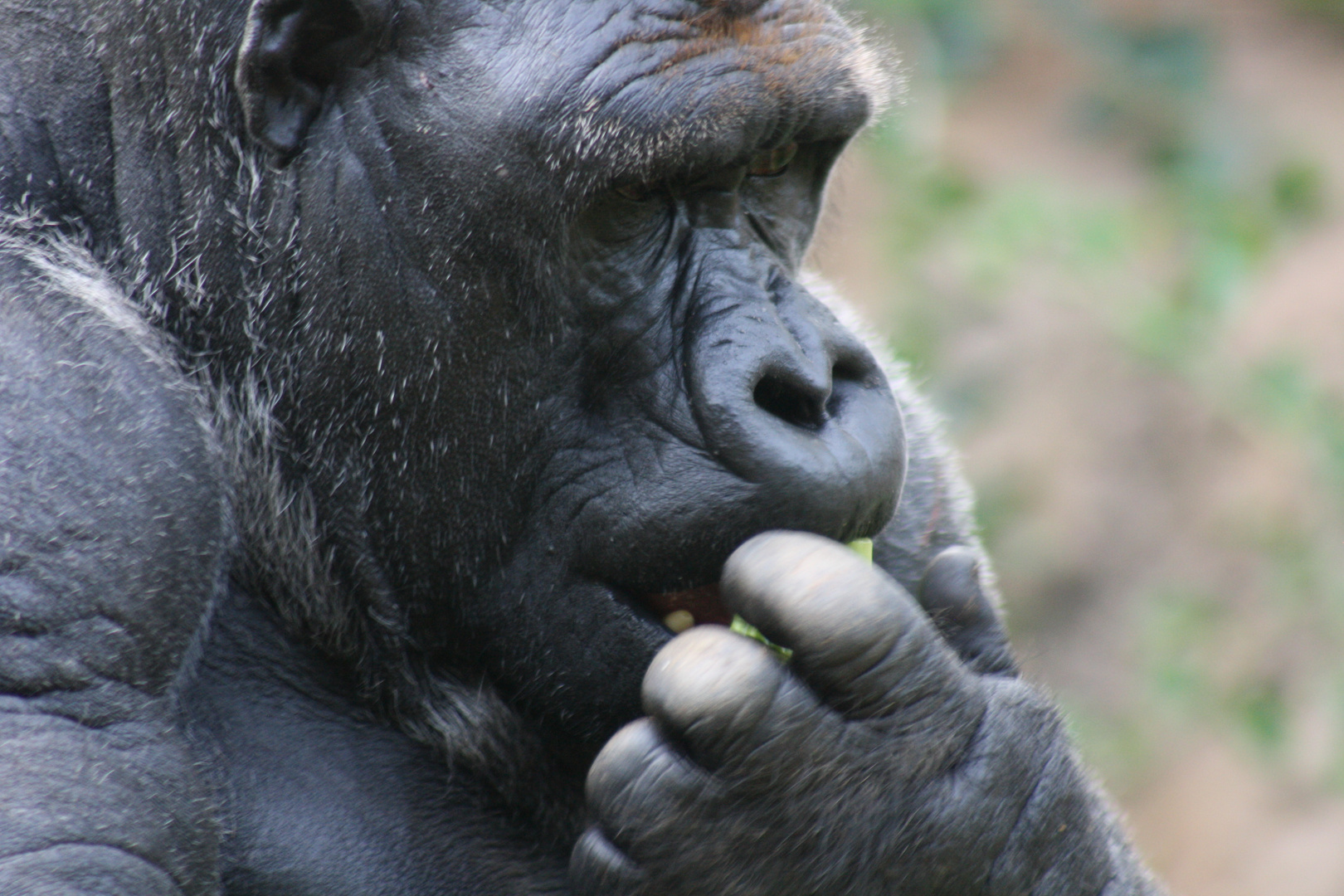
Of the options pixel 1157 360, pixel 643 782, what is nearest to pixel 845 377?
pixel 643 782

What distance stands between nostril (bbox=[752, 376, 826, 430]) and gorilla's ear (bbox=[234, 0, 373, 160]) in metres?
0.73

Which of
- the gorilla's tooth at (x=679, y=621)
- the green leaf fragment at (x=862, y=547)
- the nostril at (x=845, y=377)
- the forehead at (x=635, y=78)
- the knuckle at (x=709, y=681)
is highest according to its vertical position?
the forehead at (x=635, y=78)

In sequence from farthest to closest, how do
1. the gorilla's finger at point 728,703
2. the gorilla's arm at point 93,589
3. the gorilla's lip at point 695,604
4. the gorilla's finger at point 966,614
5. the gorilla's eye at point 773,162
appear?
the gorilla's finger at point 966,614 → the gorilla's eye at point 773,162 → the gorilla's lip at point 695,604 → the gorilla's finger at point 728,703 → the gorilla's arm at point 93,589

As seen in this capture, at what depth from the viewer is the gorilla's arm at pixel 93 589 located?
6.42 ft

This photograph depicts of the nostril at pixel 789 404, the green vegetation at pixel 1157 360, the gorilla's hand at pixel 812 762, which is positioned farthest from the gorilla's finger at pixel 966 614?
the green vegetation at pixel 1157 360

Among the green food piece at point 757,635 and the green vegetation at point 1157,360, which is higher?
the green food piece at point 757,635

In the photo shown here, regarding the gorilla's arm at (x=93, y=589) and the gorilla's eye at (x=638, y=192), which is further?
the gorilla's eye at (x=638, y=192)

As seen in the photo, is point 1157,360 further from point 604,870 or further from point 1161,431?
point 604,870

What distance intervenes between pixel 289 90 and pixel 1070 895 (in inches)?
63.5

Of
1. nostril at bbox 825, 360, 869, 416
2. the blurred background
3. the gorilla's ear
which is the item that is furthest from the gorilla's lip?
the blurred background

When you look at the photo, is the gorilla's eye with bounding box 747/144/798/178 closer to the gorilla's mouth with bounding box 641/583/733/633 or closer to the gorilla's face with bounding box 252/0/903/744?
the gorilla's face with bounding box 252/0/903/744

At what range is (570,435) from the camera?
2355mm

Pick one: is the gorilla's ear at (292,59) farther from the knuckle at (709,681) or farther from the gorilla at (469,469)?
the knuckle at (709,681)

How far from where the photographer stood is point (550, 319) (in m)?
2.34
